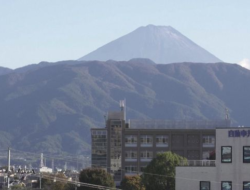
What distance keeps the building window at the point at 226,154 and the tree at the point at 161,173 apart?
103 ft

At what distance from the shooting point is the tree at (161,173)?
125 metres

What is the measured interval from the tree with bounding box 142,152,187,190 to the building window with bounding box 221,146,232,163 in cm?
3130

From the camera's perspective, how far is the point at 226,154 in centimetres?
8744

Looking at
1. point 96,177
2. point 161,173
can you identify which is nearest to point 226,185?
point 161,173

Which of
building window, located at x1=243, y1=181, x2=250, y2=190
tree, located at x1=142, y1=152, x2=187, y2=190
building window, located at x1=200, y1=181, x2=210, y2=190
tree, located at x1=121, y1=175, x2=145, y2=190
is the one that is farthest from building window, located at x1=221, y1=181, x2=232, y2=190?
tree, located at x1=121, y1=175, x2=145, y2=190

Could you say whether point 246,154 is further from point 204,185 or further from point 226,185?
point 204,185

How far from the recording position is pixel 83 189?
145m

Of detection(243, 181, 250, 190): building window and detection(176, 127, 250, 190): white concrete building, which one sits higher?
detection(176, 127, 250, 190): white concrete building

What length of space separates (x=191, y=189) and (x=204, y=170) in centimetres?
193

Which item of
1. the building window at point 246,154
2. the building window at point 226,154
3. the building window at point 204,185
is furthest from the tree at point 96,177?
the building window at point 246,154

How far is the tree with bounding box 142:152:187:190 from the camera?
125 m

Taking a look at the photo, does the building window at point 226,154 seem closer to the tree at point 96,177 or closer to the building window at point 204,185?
the building window at point 204,185

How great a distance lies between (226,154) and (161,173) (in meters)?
45.1

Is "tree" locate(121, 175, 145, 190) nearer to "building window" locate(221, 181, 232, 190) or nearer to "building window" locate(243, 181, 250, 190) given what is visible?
"building window" locate(221, 181, 232, 190)
